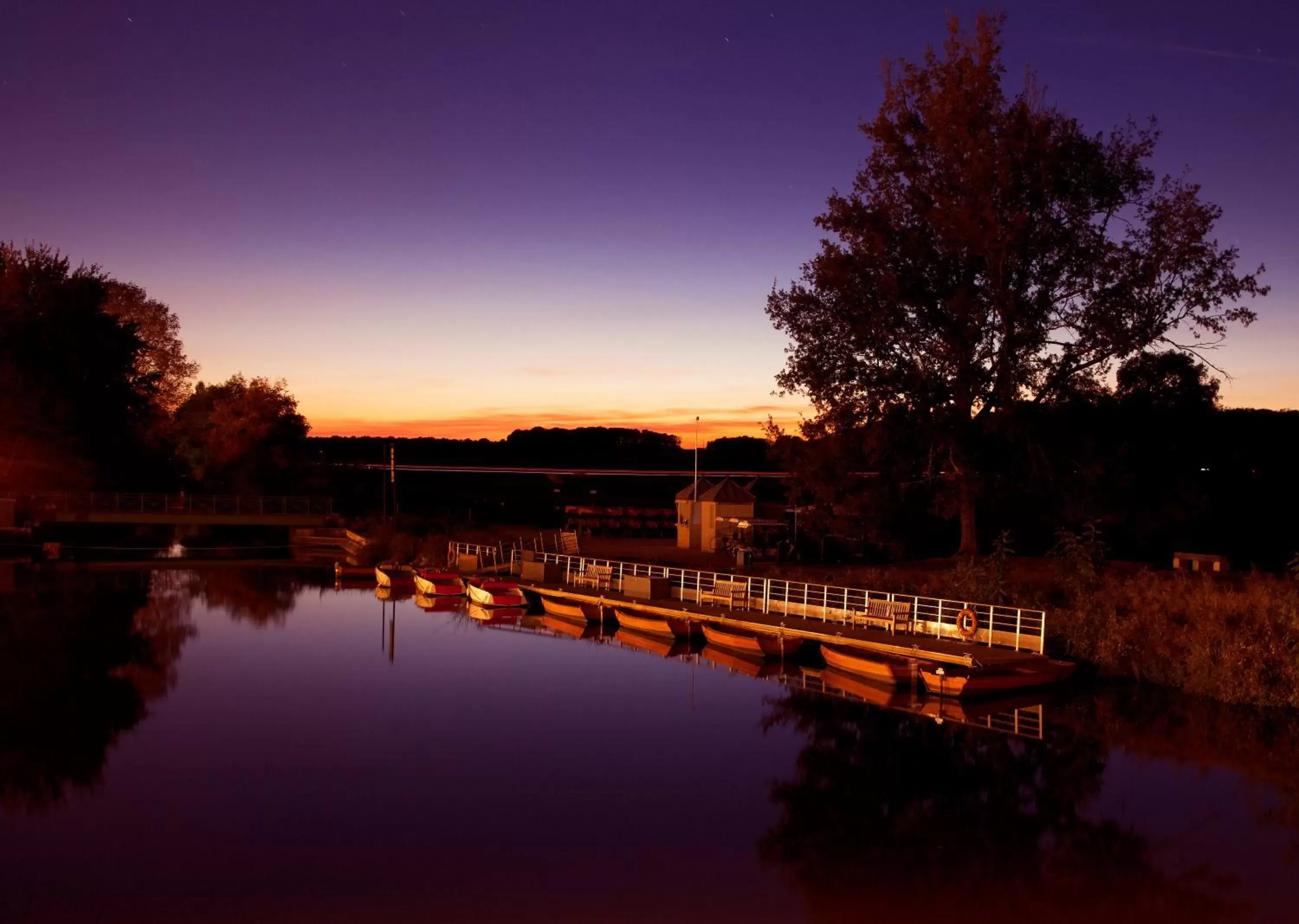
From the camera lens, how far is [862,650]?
28.8 metres

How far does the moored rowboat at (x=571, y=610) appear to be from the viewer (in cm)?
4034

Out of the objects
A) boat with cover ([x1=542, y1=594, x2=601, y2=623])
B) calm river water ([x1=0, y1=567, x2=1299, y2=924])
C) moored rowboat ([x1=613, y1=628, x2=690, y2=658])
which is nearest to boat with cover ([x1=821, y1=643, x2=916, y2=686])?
calm river water ([x1=0, y1=567, x2=1299, y2=924])

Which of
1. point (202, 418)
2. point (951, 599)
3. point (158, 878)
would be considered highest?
point (202, 418)

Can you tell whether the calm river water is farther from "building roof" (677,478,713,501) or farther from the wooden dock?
"building roof" (677,478,713,501)

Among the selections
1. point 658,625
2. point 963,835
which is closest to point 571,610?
point 658,625

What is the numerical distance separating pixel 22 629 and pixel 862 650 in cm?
2750

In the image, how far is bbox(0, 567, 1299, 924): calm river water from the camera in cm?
1489

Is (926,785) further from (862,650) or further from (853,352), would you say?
(853,352)

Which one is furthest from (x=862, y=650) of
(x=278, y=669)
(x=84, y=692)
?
(x=84, y=692)

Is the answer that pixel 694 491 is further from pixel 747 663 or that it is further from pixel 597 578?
pixel 747 663

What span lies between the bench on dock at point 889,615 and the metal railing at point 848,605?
20 cm

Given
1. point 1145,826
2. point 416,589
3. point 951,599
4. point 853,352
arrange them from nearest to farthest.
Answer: point 1145,826 → point 951,599 → point 853,352 → point 416,589

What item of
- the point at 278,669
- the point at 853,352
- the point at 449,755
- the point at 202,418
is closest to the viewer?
the point at 449,755

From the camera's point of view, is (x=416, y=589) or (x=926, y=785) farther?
(x=416, y=589)
